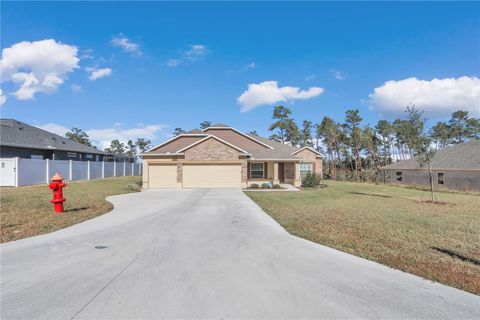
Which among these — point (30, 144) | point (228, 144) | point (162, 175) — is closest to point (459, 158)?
point (228, 144)

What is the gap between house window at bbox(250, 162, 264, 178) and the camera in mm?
23562

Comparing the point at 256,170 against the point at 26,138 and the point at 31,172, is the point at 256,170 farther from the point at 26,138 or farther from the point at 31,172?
the point at 26,138

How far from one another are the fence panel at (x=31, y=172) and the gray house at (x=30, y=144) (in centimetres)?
367

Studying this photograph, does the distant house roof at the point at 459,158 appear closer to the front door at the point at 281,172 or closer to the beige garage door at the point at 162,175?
the front door at the point at 281,172

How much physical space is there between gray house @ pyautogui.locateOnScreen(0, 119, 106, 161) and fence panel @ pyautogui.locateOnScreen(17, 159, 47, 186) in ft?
12.0

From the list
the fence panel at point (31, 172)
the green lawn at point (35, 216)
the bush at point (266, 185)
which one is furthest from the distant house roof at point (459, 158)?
the fence panel at point (31, 172)

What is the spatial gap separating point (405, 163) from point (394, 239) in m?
29.4

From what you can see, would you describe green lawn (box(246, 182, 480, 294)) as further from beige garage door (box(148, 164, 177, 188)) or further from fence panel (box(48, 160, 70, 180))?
fence panel (box(48, 160, 70, 180))

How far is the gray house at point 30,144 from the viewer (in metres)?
22.2

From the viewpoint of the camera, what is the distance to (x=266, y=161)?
891 inches

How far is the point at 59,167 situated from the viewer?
2281cm

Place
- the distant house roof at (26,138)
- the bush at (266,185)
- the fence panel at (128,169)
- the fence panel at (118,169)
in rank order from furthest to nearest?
1. the fence panel at (128,169)
2. the fence panel at (118,169)
3. the distant house roof at (26,138)
4. the bush at (266,185)

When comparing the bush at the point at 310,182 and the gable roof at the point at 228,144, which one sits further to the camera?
the bush at the point at 310,182

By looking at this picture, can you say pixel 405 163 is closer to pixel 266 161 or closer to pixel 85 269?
pixel 266 161
